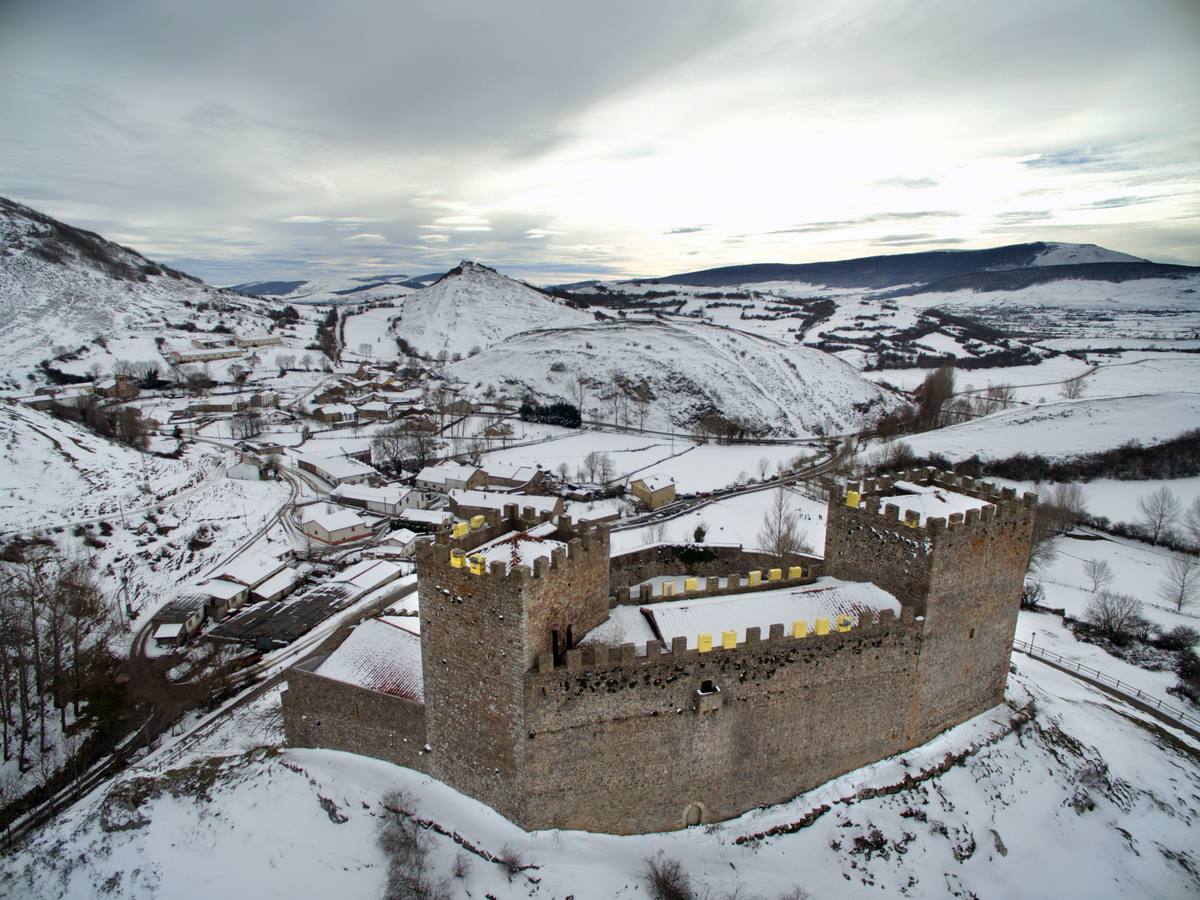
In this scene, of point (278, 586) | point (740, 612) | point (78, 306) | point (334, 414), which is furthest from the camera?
point (78, 306)

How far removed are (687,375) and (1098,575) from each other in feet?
268

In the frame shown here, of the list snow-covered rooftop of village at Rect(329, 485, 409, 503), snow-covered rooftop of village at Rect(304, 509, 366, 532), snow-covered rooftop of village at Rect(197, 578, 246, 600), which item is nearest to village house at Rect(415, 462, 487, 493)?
snow-covered rooftop of village at Rect(329, 485, 409, 503)

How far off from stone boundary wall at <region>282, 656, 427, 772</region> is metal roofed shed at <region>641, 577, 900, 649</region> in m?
8.97

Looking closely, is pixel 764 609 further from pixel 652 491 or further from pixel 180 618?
pixel 652 491

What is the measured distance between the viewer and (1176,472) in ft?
236

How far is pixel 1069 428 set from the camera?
282 feet

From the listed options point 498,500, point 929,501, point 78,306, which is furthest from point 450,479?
point 78,306

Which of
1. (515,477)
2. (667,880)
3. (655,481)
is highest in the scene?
(667,880)

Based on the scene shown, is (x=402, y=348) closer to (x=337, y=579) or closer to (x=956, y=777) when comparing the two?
(x=337, y=579)

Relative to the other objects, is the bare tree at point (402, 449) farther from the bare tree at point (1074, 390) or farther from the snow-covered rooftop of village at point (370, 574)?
the bare tree at point (1074, 390)

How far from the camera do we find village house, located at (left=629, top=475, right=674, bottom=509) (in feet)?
226

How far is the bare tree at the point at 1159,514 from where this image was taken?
5812cm

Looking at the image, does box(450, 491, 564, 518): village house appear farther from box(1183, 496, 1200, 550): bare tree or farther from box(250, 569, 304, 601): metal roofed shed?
box(1183, 496, 1200, 550): bare tree

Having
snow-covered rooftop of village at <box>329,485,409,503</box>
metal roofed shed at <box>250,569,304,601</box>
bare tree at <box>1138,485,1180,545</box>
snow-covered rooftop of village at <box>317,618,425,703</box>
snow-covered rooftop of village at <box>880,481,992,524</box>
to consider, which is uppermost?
snow-covered rooftop of village at <box>880,481,992,524</box>
